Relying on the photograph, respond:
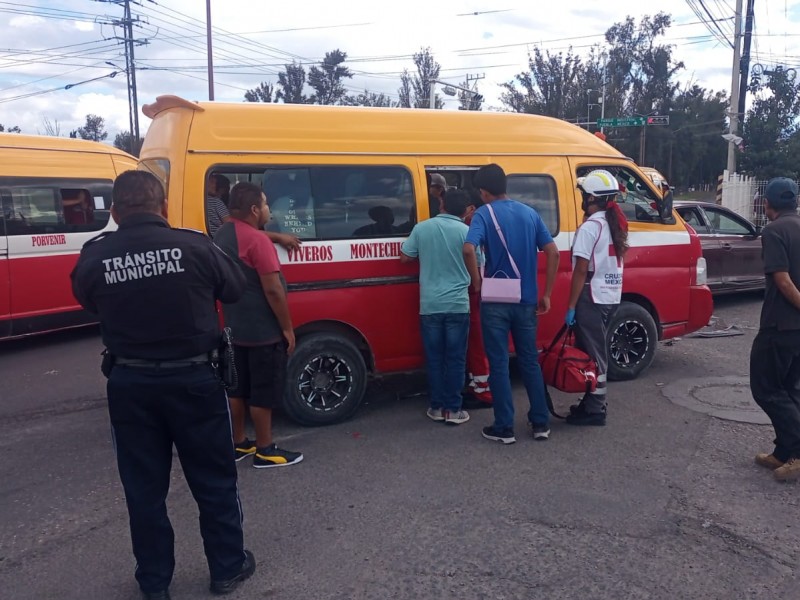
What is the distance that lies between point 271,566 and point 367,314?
245 cm

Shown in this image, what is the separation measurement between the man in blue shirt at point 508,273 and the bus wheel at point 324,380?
1.09m

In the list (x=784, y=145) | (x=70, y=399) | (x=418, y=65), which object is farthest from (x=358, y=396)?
(x=418, y=65)

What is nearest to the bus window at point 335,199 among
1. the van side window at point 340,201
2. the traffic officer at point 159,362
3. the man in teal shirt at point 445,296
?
the van side window at point 340,201

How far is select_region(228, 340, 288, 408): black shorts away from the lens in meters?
4.62

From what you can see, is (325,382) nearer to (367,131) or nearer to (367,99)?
(367,131)

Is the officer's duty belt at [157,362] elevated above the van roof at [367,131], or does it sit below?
below

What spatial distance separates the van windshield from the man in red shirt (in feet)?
2.80

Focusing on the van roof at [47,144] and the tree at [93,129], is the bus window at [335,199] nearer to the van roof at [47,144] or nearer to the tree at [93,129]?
the van roof at [47,144]

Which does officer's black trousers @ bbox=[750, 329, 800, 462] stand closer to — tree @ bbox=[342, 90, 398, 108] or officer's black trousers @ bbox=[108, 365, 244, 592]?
officer's black trousers @ bbox=[108, 365, 244, 592]

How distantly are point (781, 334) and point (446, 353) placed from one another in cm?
232

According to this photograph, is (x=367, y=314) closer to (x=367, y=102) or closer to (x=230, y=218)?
(x=230, y=218)

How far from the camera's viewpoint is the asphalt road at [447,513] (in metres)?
3.43

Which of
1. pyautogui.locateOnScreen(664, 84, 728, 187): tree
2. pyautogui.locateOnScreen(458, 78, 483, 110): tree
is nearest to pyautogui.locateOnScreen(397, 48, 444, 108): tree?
pyautogui.locateOnScreen(458, 78, 483, 110): tree

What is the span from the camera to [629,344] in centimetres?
678
